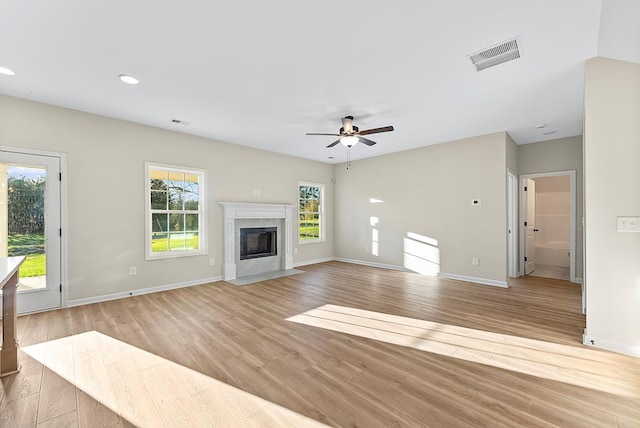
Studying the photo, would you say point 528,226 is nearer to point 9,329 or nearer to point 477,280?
point 477,280

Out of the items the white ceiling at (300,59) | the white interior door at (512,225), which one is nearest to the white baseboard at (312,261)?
the white ceiling at (300,59)

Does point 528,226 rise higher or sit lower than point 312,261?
higher

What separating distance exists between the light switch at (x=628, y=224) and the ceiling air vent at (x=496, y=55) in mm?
1808

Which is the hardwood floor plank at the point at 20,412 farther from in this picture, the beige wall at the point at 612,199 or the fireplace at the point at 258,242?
the beige wall at the point at 612,199

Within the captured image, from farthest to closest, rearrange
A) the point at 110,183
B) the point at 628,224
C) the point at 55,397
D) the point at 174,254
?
the point at 174,254 < the point at 110,183 < the point at 628,224 < the point at 55,397

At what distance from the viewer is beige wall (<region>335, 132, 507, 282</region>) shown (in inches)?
196

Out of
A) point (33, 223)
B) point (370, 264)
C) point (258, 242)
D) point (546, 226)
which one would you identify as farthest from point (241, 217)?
point (546, 226)

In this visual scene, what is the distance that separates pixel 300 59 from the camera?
2.62 metres

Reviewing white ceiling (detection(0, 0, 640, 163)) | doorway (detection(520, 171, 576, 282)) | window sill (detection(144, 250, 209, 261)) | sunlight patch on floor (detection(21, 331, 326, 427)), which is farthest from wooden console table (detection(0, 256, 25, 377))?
doorway (detection(520, 171, 576, 282))

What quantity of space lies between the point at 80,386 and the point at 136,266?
2623mm

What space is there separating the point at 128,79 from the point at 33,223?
7.84ft

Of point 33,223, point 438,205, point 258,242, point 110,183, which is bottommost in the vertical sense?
point 258,242

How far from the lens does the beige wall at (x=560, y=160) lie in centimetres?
510

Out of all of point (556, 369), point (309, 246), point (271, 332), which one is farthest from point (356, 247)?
point (556, 369)
